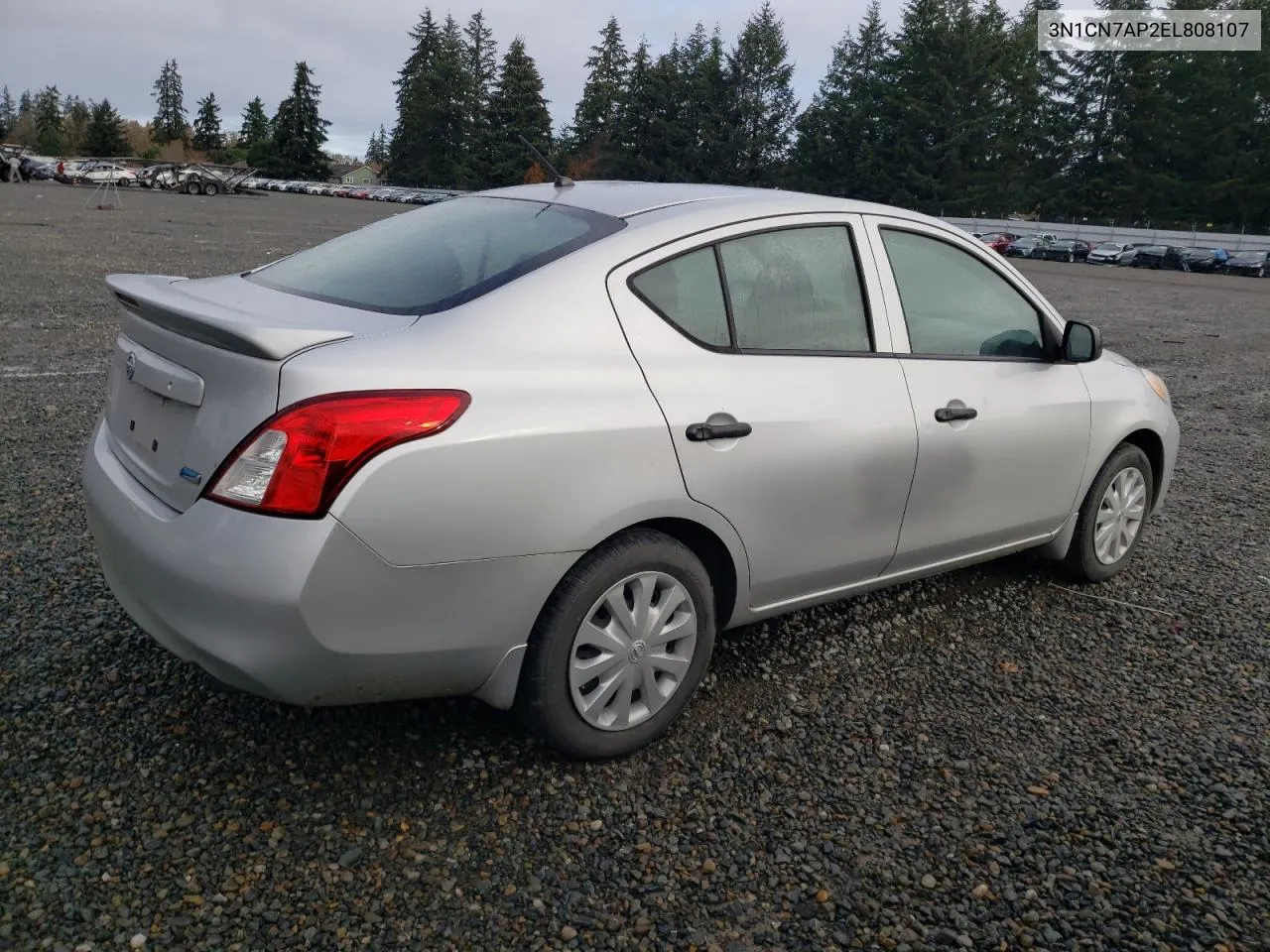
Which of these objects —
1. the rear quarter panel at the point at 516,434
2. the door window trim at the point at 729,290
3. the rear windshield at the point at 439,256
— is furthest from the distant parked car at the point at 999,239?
the rear quarter panel at the point at 516,434

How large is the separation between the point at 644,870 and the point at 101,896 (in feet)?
4.02

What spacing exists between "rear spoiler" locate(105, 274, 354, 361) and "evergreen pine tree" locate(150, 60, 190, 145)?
162 meters

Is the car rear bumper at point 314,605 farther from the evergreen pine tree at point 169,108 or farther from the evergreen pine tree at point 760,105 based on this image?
the evergreen pine tree at point 169,108

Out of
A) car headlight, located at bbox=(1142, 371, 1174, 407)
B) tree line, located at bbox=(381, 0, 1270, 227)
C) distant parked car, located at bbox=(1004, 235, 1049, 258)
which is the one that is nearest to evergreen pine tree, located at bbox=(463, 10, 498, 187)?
tree line, located at bbox=(381, 0, 1270, 227)

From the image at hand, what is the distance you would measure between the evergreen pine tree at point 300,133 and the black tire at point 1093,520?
369ft

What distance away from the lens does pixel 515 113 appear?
102 metres

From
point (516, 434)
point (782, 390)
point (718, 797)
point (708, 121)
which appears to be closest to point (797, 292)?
point (782, 390)

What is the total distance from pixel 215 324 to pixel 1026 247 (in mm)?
54767

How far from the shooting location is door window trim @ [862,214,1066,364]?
3715 millimetres

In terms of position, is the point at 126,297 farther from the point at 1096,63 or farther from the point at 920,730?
the point at 1096,63

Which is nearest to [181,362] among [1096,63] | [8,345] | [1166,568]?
[1166,568]

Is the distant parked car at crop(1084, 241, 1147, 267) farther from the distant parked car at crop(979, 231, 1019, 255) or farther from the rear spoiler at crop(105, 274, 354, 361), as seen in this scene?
the rear spoiler at crop(105, 274, 354, 361)

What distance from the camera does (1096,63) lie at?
77438mm

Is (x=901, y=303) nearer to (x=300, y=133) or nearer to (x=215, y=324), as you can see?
(x=215, y=324)
